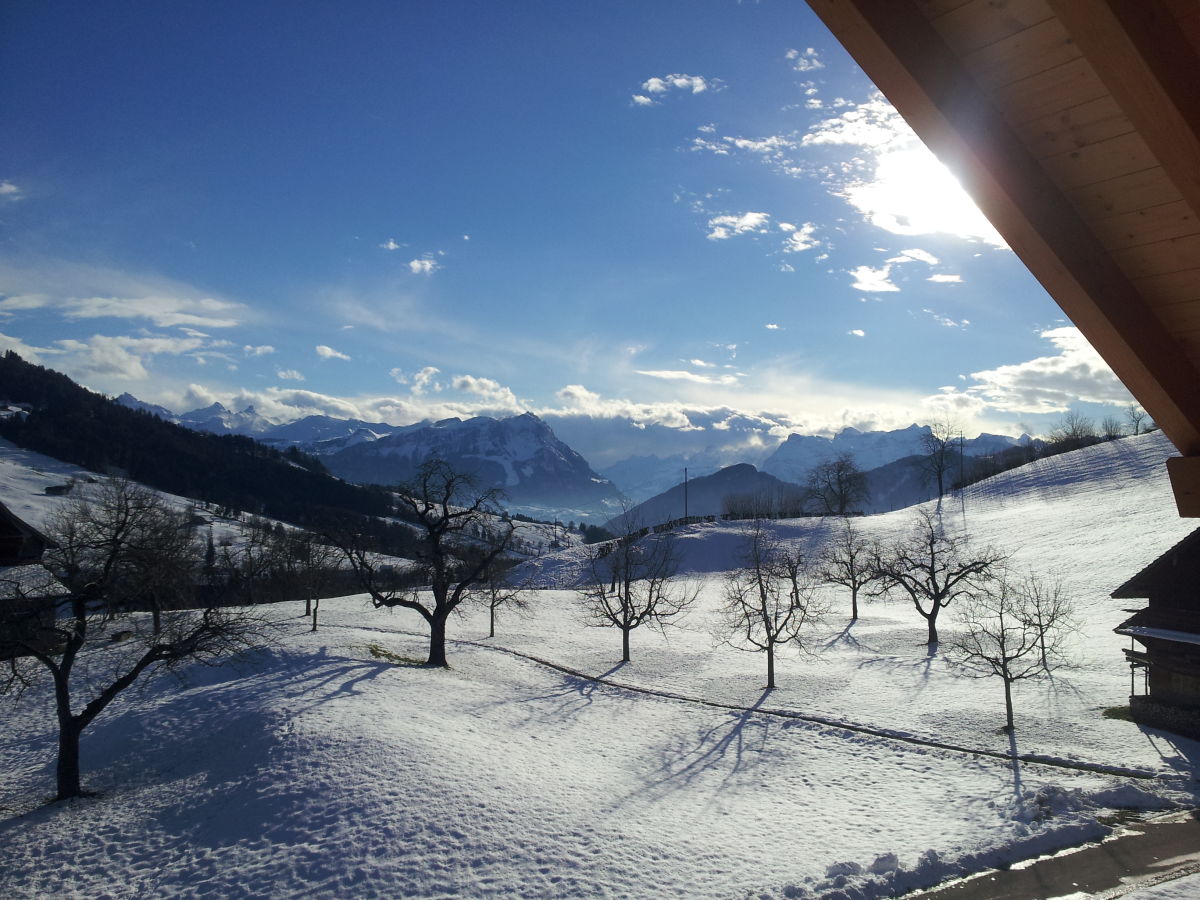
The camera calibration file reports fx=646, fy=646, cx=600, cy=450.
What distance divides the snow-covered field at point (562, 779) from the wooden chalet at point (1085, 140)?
12.5 m

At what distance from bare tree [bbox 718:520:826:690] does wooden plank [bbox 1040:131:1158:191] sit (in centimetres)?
2767

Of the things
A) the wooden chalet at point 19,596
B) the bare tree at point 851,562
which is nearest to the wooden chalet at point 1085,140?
the wooden chalet at point 19,596

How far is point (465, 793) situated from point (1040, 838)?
13.1m

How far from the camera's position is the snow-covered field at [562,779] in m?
13.0

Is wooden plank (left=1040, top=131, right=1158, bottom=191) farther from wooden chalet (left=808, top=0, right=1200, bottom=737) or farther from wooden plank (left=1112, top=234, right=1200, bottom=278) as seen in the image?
wooden plank (left=1112, top=234, right=1200, bottom=278)

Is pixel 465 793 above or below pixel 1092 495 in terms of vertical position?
below

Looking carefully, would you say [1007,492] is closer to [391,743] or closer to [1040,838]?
[1040,838]

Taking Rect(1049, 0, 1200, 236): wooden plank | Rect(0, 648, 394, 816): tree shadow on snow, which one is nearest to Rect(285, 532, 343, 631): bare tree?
Rect(0, 648, 394, 816): tree shadow on snow

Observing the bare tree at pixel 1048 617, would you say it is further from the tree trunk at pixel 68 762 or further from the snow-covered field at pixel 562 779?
the tree trunk at pixel 68 762

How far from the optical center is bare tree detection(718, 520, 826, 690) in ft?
105

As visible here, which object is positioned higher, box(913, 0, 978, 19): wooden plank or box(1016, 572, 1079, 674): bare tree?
box(913, 0, 978, 19): wooden plank

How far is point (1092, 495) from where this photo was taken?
63.2 m

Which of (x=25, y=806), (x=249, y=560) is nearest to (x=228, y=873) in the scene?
(x=25, y=806)

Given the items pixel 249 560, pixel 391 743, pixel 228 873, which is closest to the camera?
pixel 228 873
